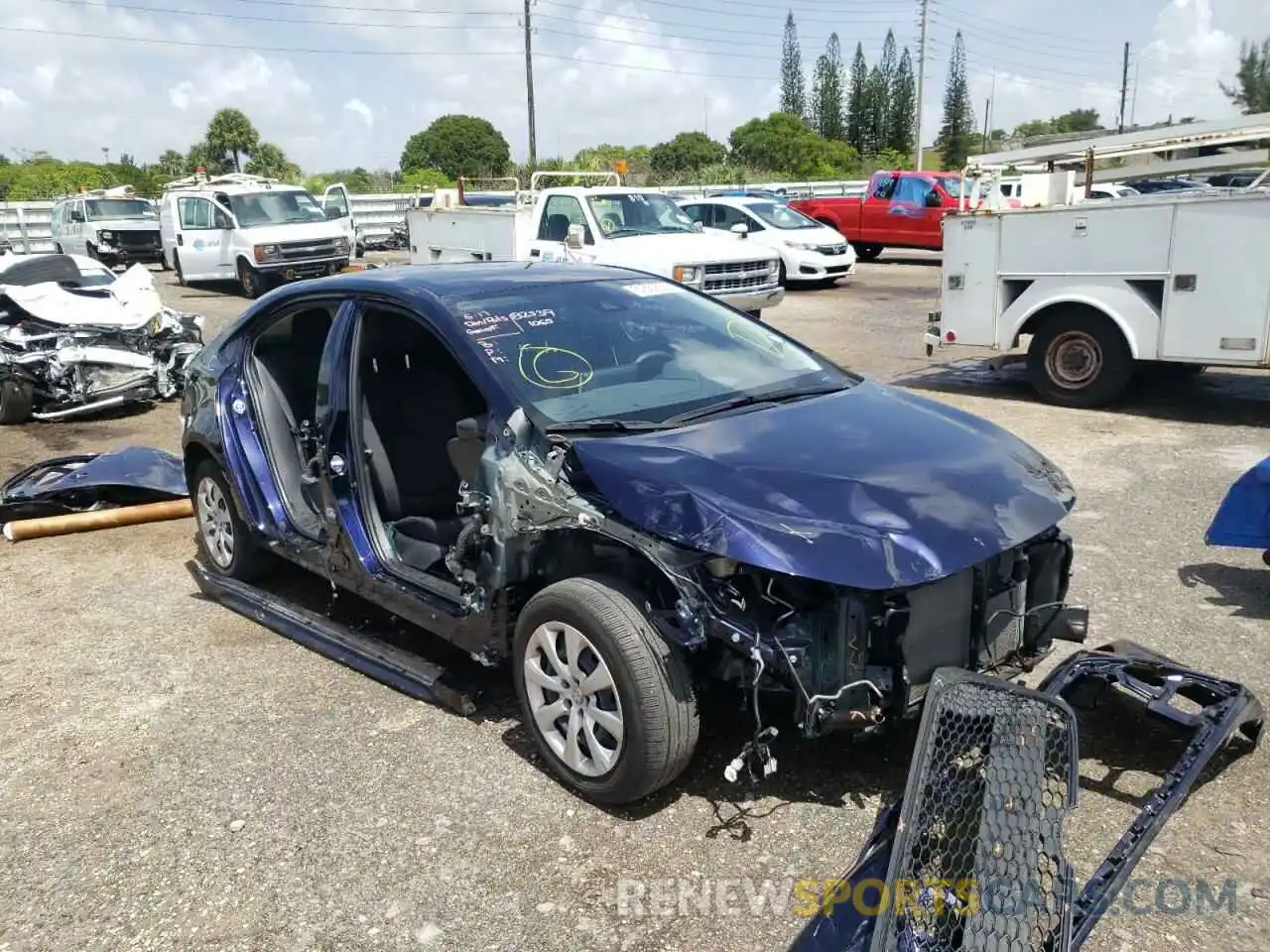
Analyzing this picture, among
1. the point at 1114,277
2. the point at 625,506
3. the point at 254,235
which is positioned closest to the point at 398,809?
the point at 625,506

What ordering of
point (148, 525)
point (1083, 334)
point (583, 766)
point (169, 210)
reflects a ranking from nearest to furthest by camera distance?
point (583, 766) → point (148, 525) → point (1083, 334) → point (169, 210)

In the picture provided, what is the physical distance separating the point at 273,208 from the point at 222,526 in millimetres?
15924

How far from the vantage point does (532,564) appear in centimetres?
366

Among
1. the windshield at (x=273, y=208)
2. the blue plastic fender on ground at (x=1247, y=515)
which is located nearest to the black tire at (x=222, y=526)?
the blue plastic fender on ground at (x=1247, y=515)

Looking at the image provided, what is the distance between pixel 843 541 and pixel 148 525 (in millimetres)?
5312

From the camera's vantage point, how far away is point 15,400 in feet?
32.7

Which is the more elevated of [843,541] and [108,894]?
[843,541]

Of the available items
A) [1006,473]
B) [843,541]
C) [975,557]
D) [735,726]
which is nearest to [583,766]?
[735,726]

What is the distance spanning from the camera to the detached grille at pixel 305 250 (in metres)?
18.7

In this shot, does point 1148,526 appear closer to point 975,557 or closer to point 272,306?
point 975,557

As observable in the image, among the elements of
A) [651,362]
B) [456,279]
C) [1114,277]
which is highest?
[456,279]

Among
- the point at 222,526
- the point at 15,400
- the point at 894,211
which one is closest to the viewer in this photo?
the point at 222,526

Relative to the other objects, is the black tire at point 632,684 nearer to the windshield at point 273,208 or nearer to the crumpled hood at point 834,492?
the crumpled hood at point 834,492

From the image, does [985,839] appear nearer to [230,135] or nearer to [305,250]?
[305,250]
